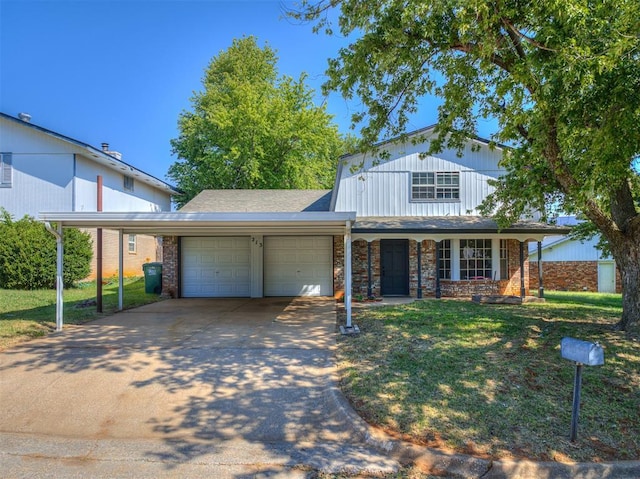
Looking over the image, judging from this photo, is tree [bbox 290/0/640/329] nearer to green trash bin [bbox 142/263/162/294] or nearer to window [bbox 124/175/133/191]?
green trash bin [bbox 142/263/162/294]

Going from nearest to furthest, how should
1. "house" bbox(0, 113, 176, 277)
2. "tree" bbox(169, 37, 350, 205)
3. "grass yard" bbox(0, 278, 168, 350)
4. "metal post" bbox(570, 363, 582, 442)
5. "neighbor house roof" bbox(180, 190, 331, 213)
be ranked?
"metal post" bbox(570, 363, 582, 442) < "grass yard" bbox(0, 278, 168, 350) < "neighbor house roof" bbox(180, 190, 331, 213) < "house" bbox(0, 113, 176, 277) < "tree" bbox(169, 37, 350, 205)

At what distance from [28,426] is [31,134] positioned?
60.3ft

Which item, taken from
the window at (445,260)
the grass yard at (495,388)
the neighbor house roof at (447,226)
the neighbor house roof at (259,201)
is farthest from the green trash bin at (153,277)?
the window at (445,260)

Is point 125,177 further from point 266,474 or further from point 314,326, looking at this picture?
point 266,474

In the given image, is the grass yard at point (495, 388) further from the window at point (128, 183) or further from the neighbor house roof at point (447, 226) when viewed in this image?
the window at point (128, 183)

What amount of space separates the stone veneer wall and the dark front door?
24.3ft

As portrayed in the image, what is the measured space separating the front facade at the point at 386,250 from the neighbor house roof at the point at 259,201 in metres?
0.16

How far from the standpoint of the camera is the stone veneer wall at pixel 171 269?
14.1 m

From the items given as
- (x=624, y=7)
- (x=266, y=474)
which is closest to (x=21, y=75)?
(x=266, y=474)

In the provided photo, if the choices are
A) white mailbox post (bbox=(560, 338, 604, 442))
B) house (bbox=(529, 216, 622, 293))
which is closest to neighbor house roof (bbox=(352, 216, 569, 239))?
white mailbox post (bbox=(560, 338, 604, 442))

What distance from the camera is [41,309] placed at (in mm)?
10859

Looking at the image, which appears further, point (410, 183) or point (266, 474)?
point (410, 183)

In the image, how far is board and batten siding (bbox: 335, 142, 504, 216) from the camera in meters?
14.0

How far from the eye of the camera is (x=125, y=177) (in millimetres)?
21297
